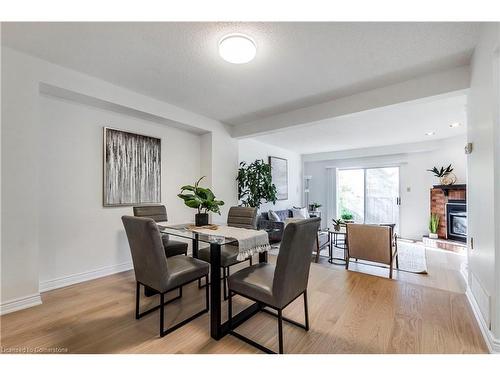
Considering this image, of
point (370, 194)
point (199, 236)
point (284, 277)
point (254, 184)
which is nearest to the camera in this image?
point (284, 277)

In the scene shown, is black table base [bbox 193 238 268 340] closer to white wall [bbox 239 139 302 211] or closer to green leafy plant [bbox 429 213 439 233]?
white wall [bbox 239 139 302 211]

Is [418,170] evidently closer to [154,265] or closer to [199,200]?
[199,200]

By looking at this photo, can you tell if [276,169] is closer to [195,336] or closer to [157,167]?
[157,167]

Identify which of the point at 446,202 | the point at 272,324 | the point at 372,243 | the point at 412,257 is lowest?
the point at 412,257

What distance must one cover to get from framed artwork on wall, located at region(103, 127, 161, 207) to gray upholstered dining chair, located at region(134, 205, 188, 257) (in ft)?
1.45

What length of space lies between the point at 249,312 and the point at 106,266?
2095 mm

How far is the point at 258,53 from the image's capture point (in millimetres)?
1977

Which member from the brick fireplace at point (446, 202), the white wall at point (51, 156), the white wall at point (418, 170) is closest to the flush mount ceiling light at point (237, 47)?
the white wall at point (51, 156)

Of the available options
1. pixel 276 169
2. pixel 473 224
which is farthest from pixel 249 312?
pixel 276 169

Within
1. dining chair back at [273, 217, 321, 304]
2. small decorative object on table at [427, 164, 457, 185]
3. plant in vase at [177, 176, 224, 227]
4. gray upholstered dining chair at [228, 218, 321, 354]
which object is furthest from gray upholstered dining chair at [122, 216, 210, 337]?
small decorative object on table at [427, 164, 457, 185]

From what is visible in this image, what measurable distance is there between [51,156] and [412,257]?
5.80 meters

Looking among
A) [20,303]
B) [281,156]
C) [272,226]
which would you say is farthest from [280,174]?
[20,303]

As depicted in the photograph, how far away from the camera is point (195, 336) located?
5.35 feet

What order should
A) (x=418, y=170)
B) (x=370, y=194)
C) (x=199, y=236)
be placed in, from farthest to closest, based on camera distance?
(x=370, y=194) < (x=418, y=170) < (x=199, y=236)
